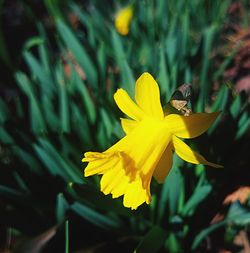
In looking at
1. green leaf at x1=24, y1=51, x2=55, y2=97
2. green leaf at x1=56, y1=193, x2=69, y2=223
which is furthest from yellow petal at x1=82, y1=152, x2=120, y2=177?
green leaf at x1=24, y1=51, x2=55, y2=97

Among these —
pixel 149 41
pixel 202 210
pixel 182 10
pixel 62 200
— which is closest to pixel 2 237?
pixel 62 200

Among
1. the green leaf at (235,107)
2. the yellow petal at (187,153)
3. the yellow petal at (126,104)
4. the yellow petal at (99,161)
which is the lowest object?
the green leaf at (235,107)

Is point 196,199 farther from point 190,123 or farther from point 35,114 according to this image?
point 35,114

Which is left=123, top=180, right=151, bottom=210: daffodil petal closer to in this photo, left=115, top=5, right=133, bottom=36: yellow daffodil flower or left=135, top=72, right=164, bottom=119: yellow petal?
left=135, top=72, right=164, bottom=119: yellow petal

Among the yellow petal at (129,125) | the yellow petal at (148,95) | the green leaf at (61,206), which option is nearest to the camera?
the yellow petal at (148,95)

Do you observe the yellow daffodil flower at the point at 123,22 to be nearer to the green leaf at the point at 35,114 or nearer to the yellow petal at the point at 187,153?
the green leaf at the point at 35,114

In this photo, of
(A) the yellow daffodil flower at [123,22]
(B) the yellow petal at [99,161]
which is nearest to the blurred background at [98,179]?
(B) the yellow petal at [99,161]

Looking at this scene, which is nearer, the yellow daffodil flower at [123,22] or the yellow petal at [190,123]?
Result: the yellow petal at [190,123]

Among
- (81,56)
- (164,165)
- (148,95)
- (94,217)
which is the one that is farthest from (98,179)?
(81,56)

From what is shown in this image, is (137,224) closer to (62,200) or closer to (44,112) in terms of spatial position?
(62,200)
